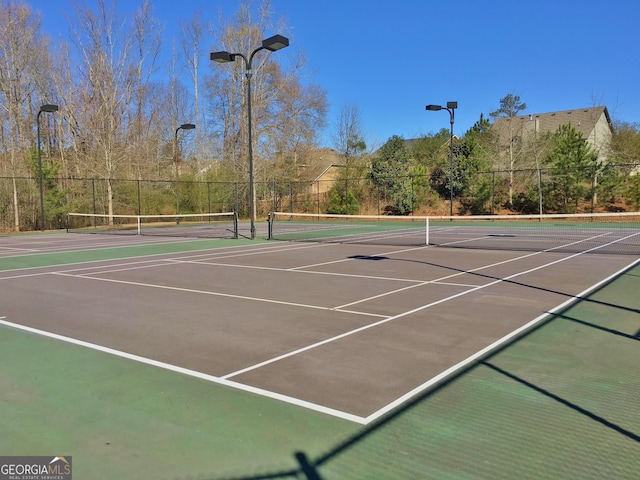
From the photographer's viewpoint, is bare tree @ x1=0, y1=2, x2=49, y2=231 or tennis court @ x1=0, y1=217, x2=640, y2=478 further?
bare tree @ x1=0, y1=2, x2=49, y2=231

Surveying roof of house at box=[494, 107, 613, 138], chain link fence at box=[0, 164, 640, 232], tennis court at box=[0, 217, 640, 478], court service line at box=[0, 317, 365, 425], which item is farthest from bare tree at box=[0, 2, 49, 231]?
roof of house at box=[494, 107, 613, 138]

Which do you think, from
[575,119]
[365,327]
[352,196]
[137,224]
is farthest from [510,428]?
[575,119]

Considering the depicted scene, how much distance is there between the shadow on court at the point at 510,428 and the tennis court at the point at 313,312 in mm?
251

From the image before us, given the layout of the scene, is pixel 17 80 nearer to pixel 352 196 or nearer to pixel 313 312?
pixel 352 196

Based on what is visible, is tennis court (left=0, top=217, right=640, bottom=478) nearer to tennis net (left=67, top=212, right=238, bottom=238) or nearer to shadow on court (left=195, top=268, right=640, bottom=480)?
shadow on court (left=195, top=268, right=640, bottom=480)

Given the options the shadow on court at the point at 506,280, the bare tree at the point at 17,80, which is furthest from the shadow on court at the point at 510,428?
the bare tree at the point at 17,80

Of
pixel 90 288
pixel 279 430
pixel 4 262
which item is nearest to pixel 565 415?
pixel 279 430

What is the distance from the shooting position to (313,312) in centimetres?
716

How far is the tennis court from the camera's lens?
15.0 ft

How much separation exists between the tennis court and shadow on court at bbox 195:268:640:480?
251mm

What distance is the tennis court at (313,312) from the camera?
15.0 feet

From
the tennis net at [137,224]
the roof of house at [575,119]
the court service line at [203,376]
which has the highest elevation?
the roof of house at [575,119]

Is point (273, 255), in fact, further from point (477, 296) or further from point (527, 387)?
point (527, 387)

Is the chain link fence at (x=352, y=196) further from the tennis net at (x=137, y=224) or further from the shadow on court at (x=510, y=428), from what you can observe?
the shadow on court at (x=510, y=428)
